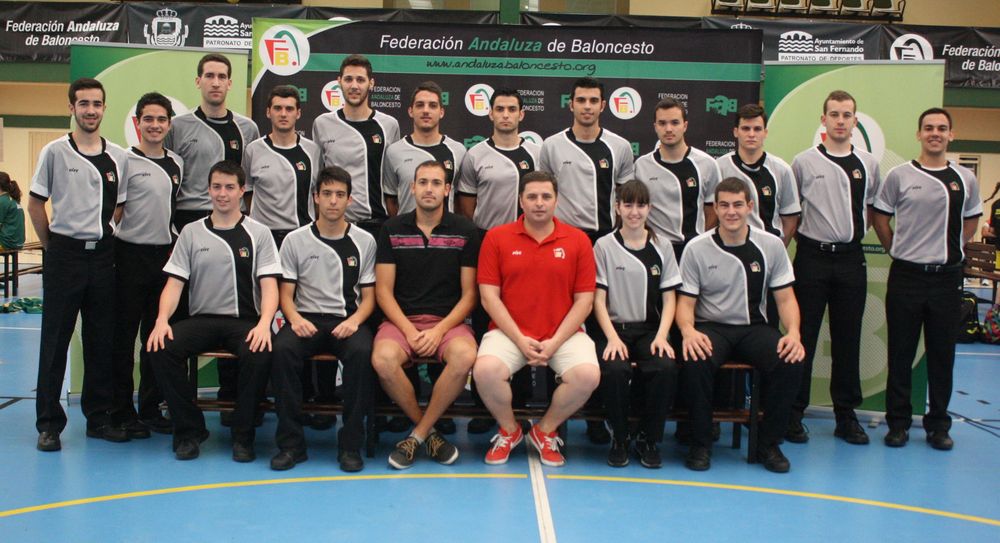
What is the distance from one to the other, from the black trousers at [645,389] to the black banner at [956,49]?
847 cm

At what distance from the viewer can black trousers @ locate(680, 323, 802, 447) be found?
14.8 feet

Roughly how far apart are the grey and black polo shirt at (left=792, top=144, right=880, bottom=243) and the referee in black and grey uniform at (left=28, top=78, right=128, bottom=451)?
3920 millimetres

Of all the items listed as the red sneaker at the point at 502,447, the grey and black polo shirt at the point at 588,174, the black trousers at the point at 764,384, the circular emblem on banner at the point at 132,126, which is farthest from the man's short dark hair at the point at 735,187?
the circular emblem on banner at the point at 132,126

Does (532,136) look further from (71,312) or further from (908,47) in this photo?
(908,47)

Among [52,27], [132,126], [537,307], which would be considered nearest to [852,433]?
[537,307]

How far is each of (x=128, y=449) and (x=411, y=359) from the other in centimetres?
162

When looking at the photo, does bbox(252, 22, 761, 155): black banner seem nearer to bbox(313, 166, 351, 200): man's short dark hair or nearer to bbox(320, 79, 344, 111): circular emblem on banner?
bbox(320, 79, 344, 111): circular emblem on banner

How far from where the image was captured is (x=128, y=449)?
465 cm

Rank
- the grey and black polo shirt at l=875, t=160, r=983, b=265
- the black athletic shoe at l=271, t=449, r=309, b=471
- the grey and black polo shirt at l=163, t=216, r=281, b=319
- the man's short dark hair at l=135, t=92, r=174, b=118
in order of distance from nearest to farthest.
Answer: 1. the black athletic shoe at l=271, t=449, r=309, b=471
2. the grey and black polo shirt at l=163, t=216, r=281, b=319
3. the man's short dark hair at l=135, t=92, r=174, b=118
4. the grey and black polo shirt at l=875, t=160, r=983, b=265

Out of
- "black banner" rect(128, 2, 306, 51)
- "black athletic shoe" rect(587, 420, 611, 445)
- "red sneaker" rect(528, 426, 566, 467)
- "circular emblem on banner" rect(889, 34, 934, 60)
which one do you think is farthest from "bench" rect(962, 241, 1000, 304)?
"black banner" rect(128, 2, 306, 51)

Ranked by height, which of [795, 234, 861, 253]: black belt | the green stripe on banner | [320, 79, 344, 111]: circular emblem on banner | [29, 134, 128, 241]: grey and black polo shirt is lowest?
[795, 234, 861, 253]: black belt

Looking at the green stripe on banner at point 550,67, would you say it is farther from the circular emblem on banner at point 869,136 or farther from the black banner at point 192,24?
the black banner at point 192,24

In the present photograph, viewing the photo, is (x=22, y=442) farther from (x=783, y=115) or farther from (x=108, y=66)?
(x=783, y=115)

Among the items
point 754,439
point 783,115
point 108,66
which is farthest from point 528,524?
point 108,66
